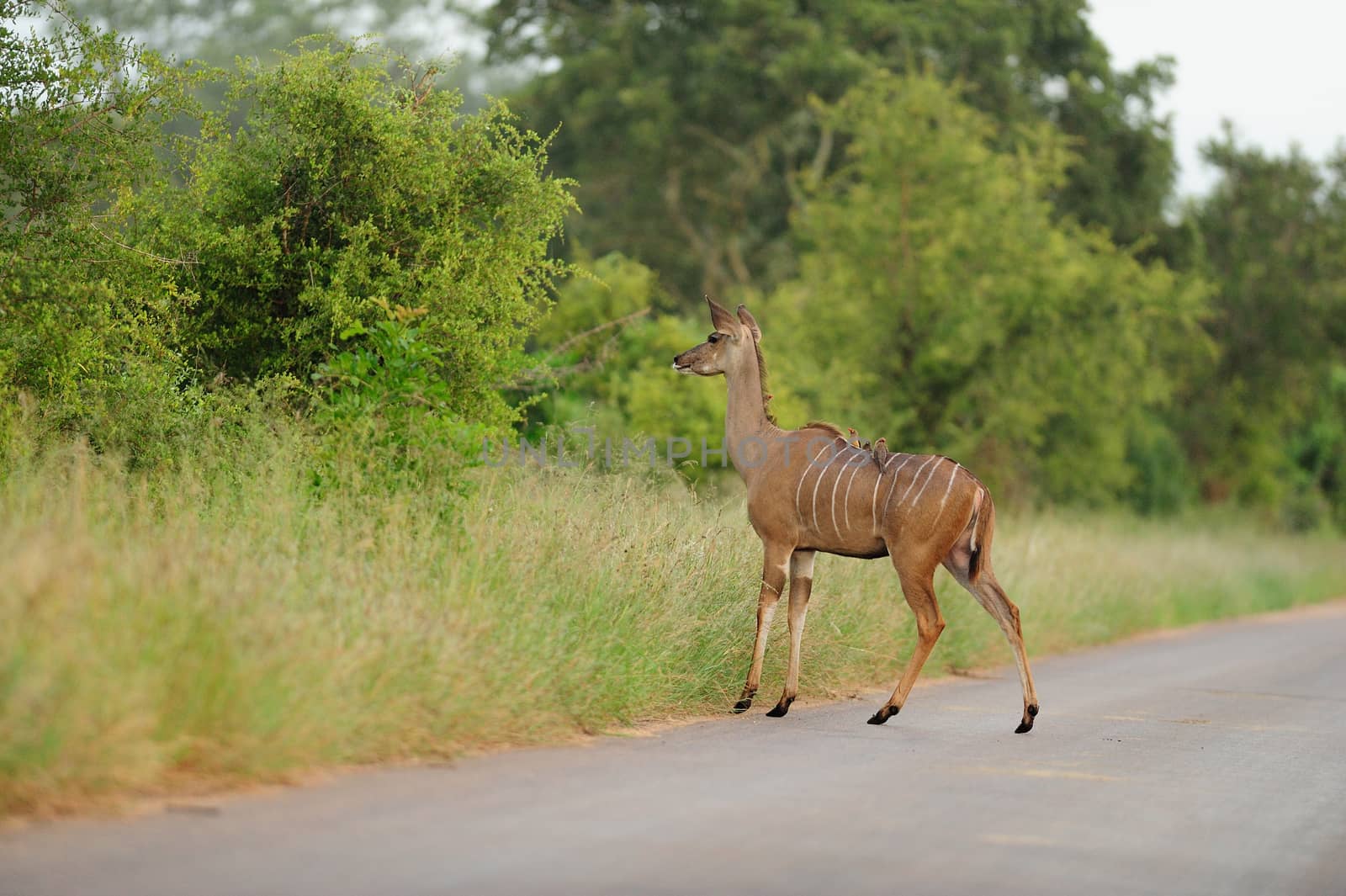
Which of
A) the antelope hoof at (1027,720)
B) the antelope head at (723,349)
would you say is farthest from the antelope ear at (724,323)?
the antelope hoof at (1027,720)

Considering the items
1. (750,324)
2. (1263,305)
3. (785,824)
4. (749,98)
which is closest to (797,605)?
(750,324)

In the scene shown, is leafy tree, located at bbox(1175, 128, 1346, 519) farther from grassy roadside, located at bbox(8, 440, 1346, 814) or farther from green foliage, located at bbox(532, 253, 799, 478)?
grassy roadside, located at bbox(8, 440, 1346, 814)

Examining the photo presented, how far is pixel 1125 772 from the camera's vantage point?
979 centimetres

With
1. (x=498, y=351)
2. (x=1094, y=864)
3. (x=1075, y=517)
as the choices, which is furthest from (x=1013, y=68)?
(x=1094, y=864)

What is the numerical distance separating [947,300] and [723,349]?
1681 centimetres

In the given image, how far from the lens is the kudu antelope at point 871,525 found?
12.0 meters

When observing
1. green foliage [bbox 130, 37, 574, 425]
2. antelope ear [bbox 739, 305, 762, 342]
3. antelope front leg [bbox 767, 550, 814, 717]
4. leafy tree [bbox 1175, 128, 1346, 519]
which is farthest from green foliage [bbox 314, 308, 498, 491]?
leafy tree [bbox 1175, 128, 1346, 519]

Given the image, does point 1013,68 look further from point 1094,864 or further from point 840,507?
point 1094,864

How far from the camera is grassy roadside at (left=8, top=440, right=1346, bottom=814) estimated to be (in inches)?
285

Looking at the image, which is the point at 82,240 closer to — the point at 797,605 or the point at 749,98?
the point at 797,605

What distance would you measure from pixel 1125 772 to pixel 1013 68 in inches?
1359

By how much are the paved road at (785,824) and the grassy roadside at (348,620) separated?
13.8 inches

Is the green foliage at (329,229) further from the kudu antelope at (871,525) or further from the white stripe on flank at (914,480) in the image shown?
the white stripe on flank at (914,480)

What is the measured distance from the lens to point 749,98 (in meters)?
41.1
